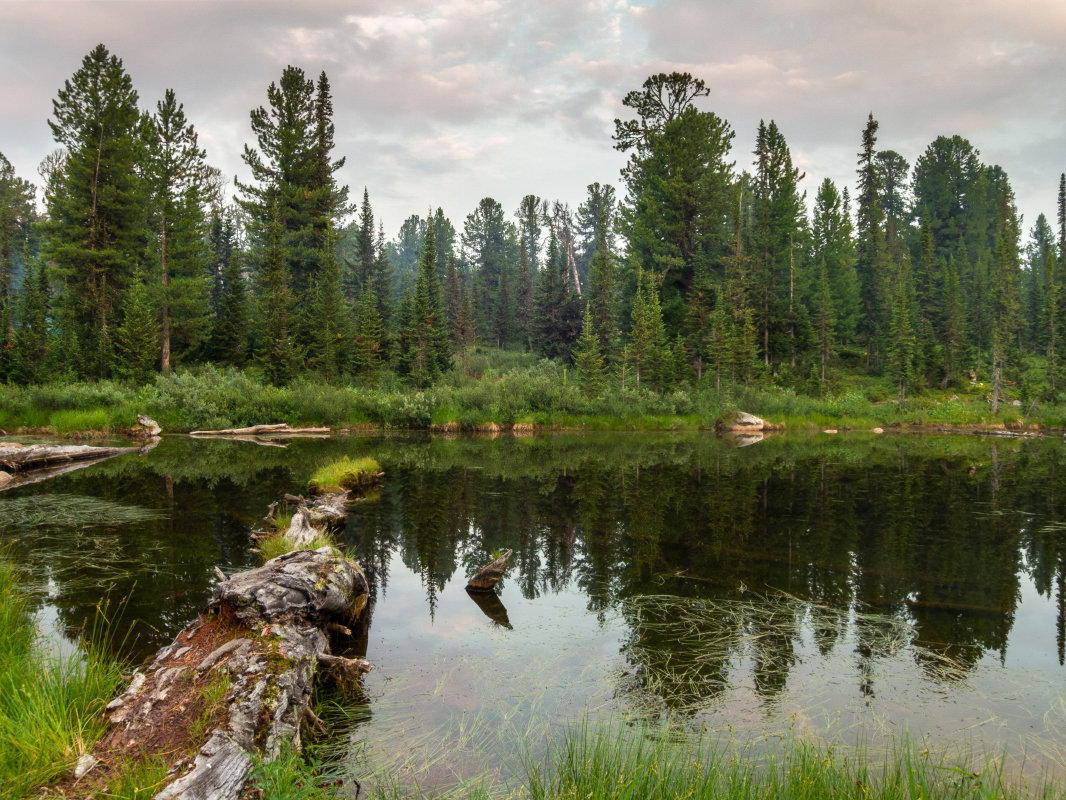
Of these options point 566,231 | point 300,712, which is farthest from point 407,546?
point 566,231

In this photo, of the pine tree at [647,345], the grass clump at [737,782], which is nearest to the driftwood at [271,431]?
the pine tree at [647,345]

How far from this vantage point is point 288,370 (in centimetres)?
3975

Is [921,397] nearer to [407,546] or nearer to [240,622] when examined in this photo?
[407,546]

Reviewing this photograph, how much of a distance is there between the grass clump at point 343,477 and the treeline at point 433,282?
75.5ft

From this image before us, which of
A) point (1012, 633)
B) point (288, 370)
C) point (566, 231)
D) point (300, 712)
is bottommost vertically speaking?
point (1012, 633)

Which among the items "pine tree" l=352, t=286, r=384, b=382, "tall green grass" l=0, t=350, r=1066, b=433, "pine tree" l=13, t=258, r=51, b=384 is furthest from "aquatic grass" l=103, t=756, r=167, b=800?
"pine tree" l=352, t=286, r=384, b=382

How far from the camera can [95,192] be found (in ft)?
130

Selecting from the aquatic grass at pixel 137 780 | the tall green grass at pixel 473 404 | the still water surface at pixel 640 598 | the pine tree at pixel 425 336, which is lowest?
the still water surface at pixel 640 598

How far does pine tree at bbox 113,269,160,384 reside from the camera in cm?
3656

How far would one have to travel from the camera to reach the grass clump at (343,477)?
1513 cm

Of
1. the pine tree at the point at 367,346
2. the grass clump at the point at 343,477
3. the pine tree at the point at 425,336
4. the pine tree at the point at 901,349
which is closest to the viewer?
the grass clump at the point at 343,477

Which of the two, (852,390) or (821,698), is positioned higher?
(852,390)

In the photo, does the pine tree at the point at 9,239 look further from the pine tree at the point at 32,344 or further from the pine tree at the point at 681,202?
the pine tree at the point at 681,202

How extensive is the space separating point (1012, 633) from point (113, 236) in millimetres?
49862
